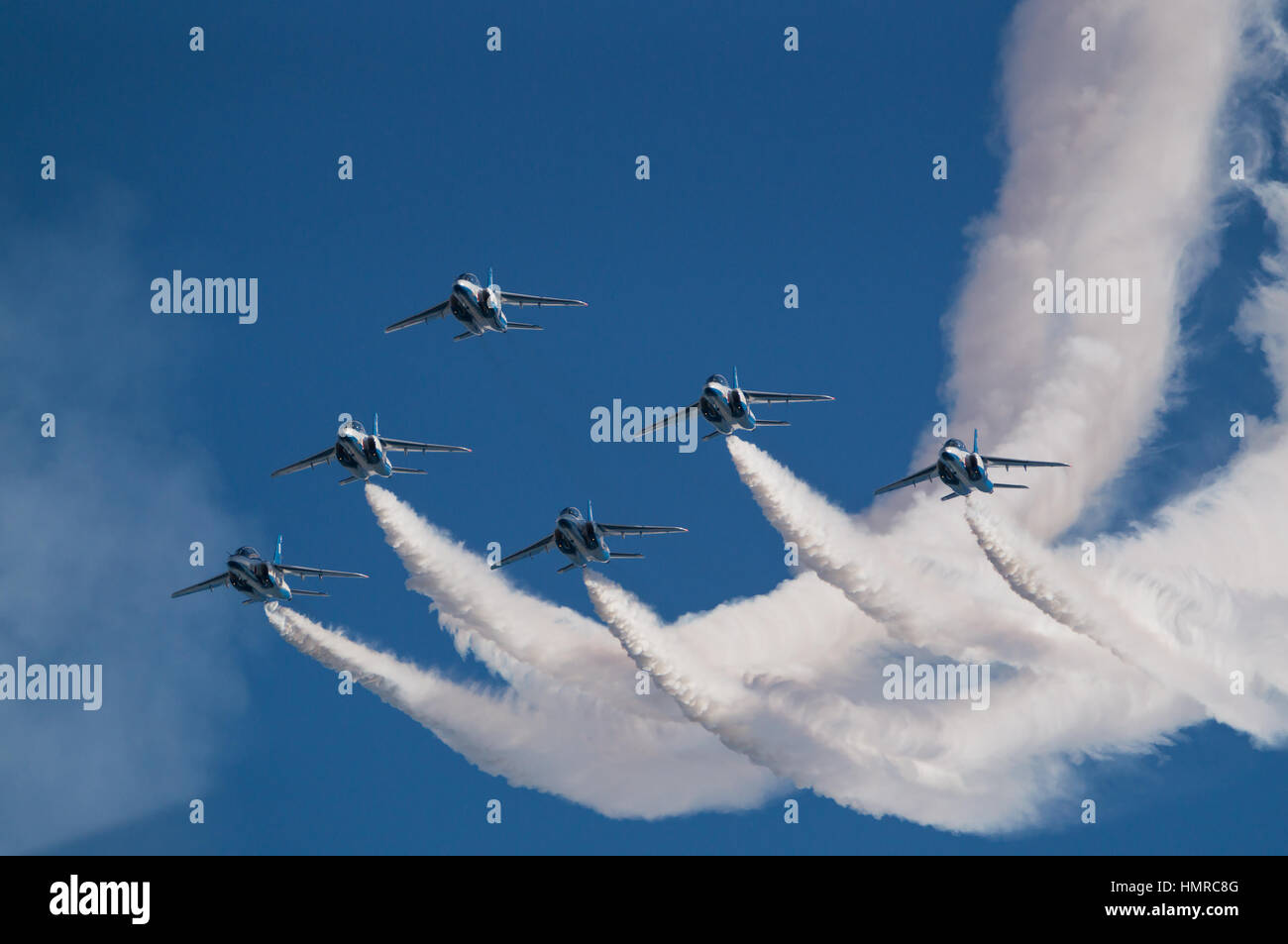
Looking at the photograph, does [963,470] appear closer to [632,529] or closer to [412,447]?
[632,529]

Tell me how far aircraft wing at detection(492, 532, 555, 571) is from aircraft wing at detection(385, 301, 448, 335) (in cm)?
1276

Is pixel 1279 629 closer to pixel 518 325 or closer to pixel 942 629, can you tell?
pixel 942 629

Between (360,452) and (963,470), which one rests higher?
(360,452)

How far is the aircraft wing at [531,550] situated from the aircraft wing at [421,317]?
1276 centimetres

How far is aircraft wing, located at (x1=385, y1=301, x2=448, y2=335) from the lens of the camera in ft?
292

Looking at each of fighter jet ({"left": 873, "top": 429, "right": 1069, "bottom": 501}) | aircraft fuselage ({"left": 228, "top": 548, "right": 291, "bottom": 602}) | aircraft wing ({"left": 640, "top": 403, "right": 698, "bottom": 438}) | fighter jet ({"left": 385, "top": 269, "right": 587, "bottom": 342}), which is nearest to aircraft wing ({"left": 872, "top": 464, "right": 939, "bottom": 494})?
fighter jet ({"left": 873, "top": 429, "right": 1069, "bottom": 501})

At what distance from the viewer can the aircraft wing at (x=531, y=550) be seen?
291 ft

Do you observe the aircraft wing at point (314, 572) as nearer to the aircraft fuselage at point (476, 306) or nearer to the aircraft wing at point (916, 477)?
the aircraft fuselage at point (476, 306)

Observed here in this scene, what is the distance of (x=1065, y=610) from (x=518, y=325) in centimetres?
3264

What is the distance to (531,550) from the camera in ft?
297

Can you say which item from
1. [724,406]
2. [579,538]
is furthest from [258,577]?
[724,406]

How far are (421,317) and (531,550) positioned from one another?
1336cm
